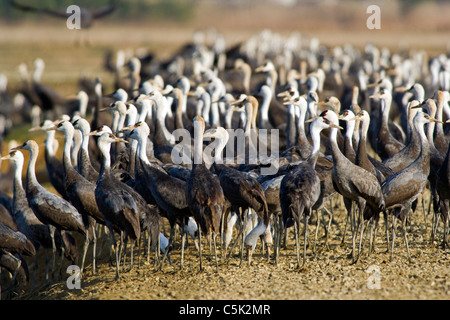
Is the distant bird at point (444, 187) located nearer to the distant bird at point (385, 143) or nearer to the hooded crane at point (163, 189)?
the distant bird at point (385, 143)

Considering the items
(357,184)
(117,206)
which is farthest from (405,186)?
(117,206)

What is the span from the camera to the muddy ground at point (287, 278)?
819 cm

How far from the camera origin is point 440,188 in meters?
A: 9.70

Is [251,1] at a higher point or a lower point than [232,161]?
higher

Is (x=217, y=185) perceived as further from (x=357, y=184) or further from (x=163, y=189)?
(x=357, y=184)

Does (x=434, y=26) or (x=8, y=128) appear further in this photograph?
(x=434, y=26)

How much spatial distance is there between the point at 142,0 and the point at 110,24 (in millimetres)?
9584

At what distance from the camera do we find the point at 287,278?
8.72 m

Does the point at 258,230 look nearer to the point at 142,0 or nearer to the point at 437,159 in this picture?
the point at 437,159

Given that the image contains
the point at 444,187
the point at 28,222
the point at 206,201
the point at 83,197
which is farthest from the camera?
the point at 28,222

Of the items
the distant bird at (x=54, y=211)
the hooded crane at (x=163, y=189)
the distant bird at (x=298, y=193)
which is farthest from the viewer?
the distant bird at (x=54, y=211)

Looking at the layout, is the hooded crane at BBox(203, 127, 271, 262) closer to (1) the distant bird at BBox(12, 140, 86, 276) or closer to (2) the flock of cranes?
(2) the flock of cranes

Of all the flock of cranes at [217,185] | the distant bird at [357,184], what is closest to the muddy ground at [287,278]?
the flock of cranes at [217,185]

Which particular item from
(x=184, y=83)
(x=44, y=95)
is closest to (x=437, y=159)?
(x=184, y=83)
